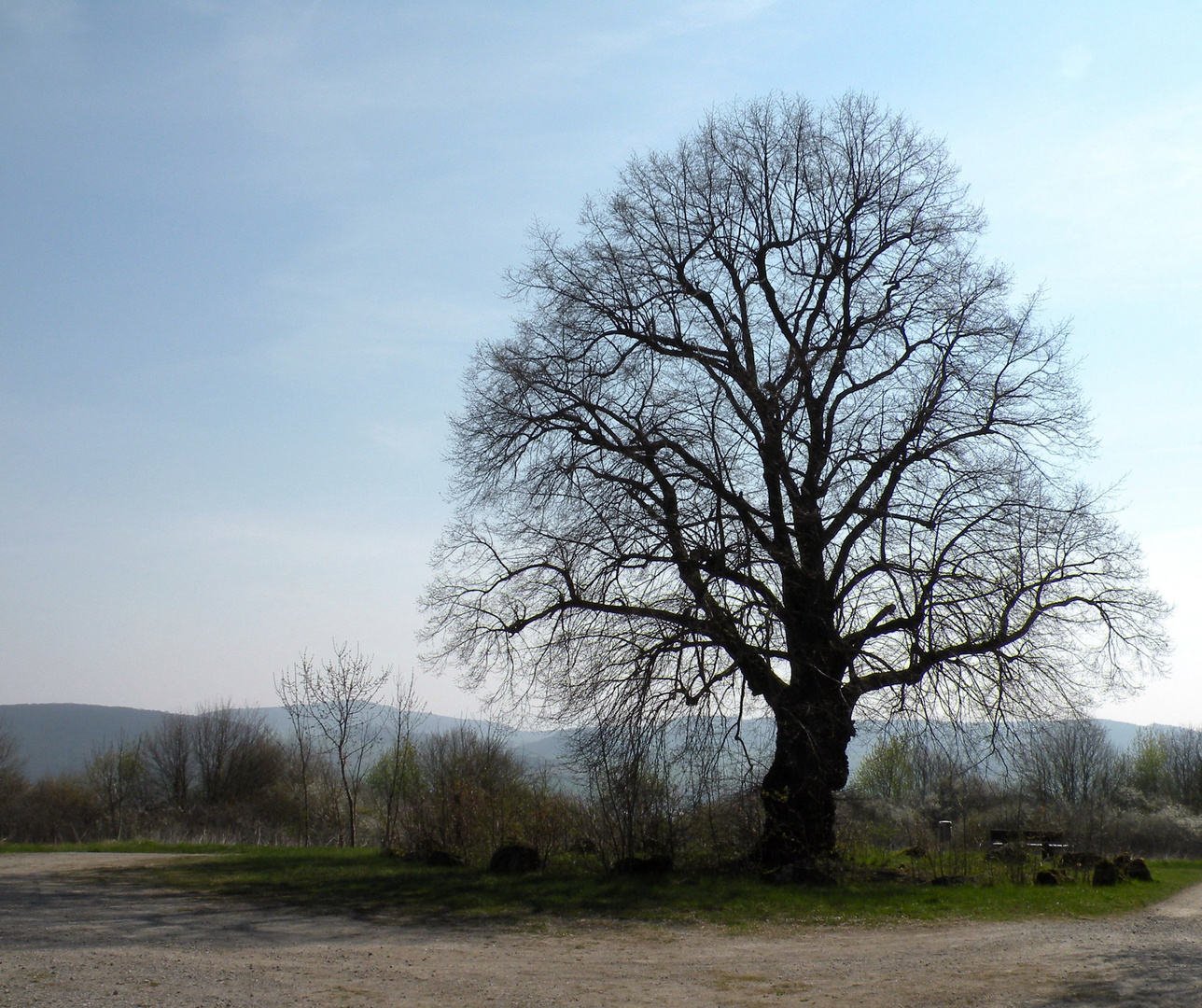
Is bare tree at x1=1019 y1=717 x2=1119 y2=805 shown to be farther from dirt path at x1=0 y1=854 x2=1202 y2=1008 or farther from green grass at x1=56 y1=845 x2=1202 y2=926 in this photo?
dirt path at x1=0 y1=854 x2=1202 y2=1008

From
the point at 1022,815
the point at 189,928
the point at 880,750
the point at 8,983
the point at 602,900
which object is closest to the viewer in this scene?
the point at 8,983

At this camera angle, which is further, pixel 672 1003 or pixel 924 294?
pixel 924 294

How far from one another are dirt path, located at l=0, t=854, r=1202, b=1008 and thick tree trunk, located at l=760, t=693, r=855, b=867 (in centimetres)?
367

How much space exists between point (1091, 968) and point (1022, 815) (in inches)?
598

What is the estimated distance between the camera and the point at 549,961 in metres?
9.49

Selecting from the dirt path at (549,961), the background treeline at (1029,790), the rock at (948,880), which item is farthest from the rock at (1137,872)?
the dirt path at (549,961)

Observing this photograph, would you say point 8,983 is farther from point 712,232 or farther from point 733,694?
point 712,232

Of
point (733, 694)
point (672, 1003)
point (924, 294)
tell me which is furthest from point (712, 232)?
point (672, 1003)

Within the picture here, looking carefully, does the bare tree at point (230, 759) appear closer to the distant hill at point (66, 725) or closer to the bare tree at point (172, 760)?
the bare tree at point (172, 760)

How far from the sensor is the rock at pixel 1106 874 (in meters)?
16.9

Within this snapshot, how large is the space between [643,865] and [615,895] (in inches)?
69.1

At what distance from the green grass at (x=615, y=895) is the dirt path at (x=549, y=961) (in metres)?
0.89

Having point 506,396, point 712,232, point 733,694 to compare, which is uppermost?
point 712,232

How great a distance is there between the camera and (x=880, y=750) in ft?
55.7
